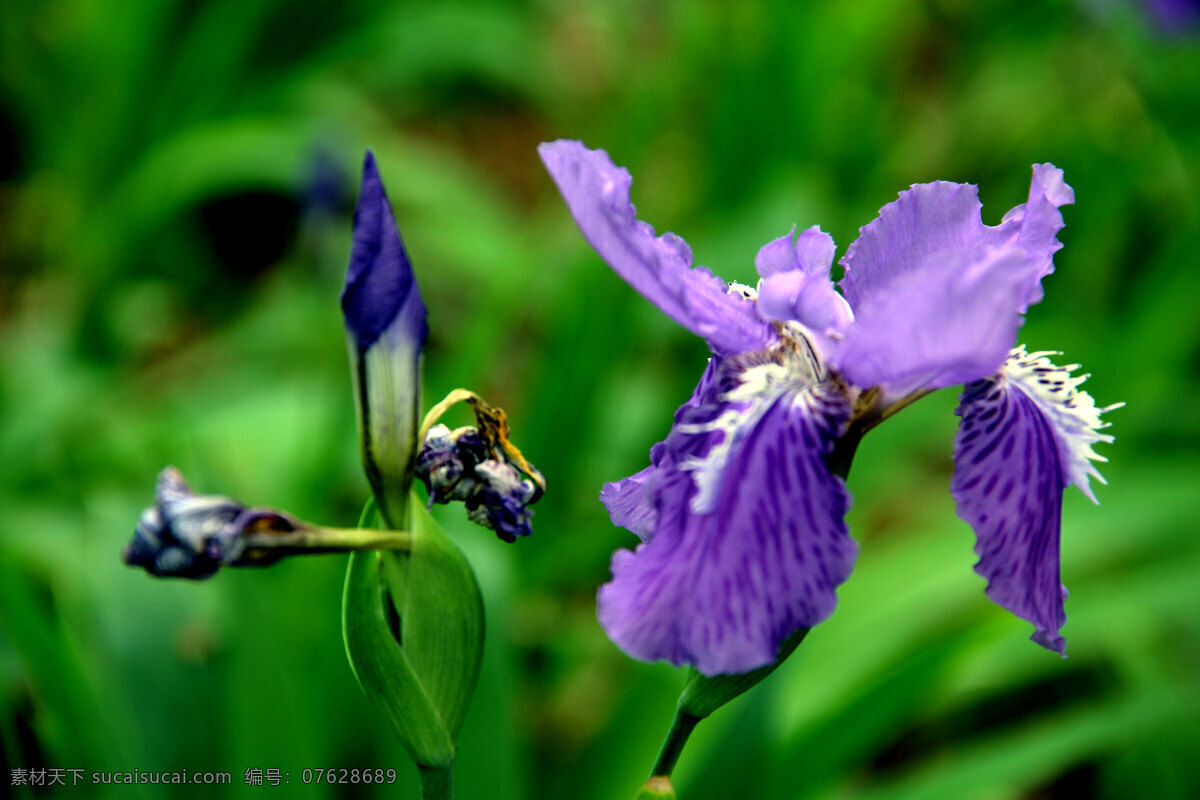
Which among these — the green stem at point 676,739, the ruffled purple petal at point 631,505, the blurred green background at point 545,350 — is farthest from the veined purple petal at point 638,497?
the blurred green background at point 545,350

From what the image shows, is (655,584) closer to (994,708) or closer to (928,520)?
(994,708)

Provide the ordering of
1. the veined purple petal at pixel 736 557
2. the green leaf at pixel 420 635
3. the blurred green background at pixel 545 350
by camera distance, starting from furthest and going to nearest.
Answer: the blurred green background at pixel 545 350 → the green leaf at pixel 420 635 → the veined purple petal at pixel 736 557

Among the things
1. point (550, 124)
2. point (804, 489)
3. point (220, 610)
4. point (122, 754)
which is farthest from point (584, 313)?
point (550, 124)

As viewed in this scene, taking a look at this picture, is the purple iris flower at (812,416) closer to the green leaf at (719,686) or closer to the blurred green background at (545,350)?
the green leaf at (719,686)

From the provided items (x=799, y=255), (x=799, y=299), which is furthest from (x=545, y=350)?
(x=799, y=299)

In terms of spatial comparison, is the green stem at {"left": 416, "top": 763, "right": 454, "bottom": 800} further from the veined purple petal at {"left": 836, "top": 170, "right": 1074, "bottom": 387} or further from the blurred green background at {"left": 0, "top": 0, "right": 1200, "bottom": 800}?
the blurred green background at {"left": 0, "top": 0, "right": 1200, "bottom": 800}

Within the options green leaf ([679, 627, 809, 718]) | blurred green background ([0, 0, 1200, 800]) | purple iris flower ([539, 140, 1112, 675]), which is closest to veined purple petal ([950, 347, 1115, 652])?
purple iris flower ([539, 140, 1112, 675])

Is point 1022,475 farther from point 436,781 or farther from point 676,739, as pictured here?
point 436,781

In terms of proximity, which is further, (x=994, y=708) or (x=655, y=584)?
(x=994, y=708)
